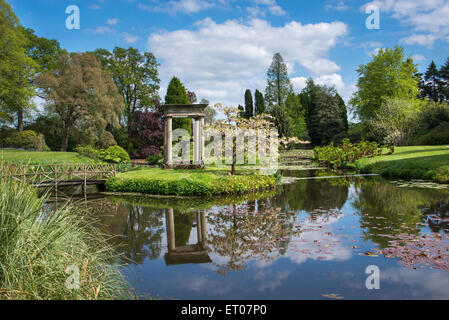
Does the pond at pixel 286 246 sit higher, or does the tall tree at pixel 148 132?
the tall tree at pixel 148 132

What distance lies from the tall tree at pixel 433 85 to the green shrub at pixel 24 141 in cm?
5077

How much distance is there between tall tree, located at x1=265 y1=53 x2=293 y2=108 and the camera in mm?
48344

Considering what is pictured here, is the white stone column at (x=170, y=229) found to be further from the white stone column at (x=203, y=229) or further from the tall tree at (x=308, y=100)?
the tall tree at (x=308, y=100)

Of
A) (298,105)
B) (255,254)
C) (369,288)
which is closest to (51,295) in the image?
(255,254)

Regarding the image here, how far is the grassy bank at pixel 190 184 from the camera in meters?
12.1

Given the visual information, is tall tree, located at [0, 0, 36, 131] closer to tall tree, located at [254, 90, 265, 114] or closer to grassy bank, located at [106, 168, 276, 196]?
grassy bank, located at [106, 168, 276, 196]

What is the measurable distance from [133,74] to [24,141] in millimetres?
14127

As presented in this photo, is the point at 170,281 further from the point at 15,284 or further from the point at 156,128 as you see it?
the point at 156,128

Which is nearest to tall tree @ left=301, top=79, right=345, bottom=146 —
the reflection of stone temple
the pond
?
the pond

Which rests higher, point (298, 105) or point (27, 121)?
point (298, 105)

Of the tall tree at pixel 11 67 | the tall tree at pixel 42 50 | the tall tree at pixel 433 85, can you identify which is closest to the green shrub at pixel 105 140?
the tall tree at pixel 11 67

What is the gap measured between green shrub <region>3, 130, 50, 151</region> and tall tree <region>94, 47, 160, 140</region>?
1021cm

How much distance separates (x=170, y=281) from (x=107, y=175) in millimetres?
12369

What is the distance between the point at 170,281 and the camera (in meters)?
4.33
